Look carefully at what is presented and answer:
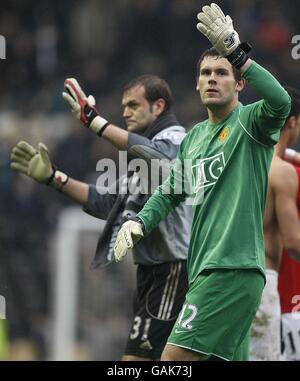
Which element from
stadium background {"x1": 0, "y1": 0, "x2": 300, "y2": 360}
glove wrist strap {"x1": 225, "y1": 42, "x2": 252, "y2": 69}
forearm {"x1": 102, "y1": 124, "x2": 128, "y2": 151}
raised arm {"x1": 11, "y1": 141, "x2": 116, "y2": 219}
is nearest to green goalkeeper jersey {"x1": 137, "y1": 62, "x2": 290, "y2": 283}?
glove wrist strap {"x1": 225, "y1": 42, "x2": 252, "y2": 69}

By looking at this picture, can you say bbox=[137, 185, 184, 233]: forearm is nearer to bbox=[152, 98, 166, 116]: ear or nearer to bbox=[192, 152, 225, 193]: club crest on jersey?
bbox=[192, 152, 225, 193]: club crest on jersey

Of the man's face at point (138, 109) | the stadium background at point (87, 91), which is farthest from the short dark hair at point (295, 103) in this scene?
the stadium background at point (87, 91)

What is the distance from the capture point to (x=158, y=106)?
27.9 ft

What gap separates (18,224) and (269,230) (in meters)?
7.18

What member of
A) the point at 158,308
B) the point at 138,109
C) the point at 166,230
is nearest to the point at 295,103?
the point at 138,109

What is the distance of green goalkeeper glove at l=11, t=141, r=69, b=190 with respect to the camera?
8.77m

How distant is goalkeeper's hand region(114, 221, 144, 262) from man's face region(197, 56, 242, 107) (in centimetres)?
84

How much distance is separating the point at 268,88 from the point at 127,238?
119 centimetres

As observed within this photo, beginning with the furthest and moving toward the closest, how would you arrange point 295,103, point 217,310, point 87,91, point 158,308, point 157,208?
1. point 87,91
2. point 295,103
3. point 158,308
4. point 157,208
5. point 217,310

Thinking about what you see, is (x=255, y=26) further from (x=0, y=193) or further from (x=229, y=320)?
(x=229, y=320)

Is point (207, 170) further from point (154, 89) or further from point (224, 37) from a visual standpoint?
point (154, 89)

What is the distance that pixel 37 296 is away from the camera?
14.0 m

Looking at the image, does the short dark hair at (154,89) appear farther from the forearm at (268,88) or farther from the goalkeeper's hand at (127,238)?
the forearm at (268,88)
